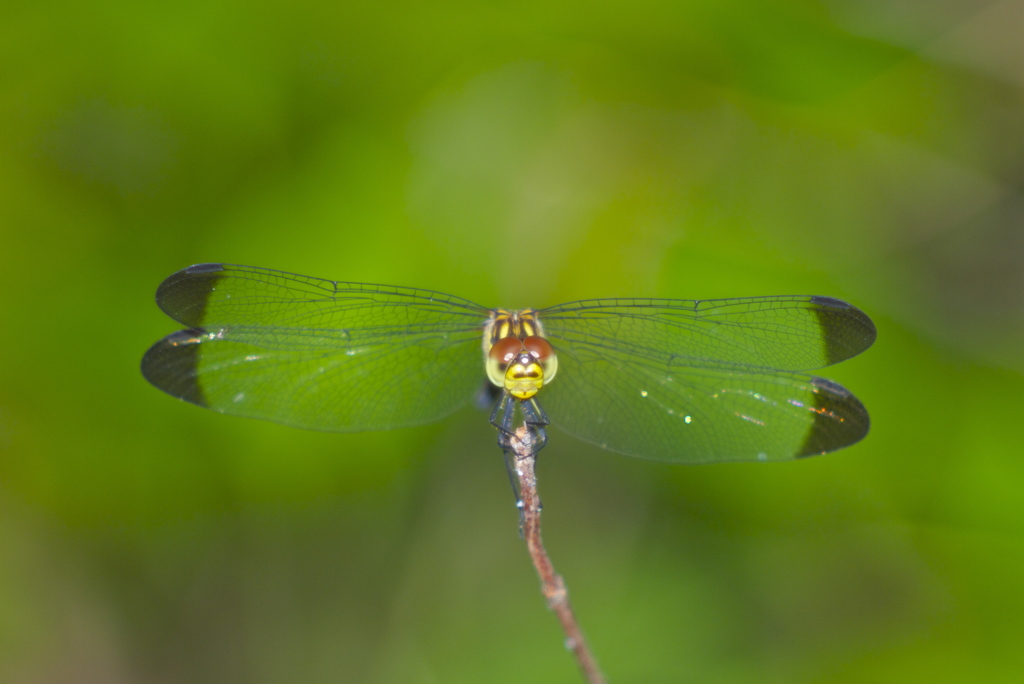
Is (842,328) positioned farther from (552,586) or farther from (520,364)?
(552,586)

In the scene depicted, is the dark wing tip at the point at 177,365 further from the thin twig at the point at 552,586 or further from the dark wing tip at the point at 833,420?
the dark wing tip at the point at 833,420

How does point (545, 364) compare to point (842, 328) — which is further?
point (842, 328)

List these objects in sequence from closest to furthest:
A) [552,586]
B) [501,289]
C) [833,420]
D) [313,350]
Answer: [552,586], [833,420], [313,350], [501,289]

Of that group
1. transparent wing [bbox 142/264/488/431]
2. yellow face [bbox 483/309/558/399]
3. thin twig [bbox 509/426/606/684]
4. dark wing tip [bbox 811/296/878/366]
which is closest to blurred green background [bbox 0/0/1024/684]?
transparent wing [bbox 142/264/488/431]

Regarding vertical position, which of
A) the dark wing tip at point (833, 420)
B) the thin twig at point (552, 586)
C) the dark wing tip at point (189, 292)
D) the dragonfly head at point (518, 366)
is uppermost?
the dark wing tip at point (189, 292)

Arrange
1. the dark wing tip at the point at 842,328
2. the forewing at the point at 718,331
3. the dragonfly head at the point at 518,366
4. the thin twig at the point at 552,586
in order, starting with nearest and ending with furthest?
the thin twig at the point at 552,586, the dragonfly head at the point at 518,366, the dark wing tip at the point at 842,328, the forewing at the point at 718,331

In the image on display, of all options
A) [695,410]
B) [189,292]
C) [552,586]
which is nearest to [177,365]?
[189,292]

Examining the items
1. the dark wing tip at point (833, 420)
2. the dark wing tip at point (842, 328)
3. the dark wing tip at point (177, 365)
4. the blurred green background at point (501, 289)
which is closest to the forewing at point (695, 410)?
the dark wing tip at point (833, 420)

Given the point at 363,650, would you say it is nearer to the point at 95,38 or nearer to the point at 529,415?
the point at 529,415
